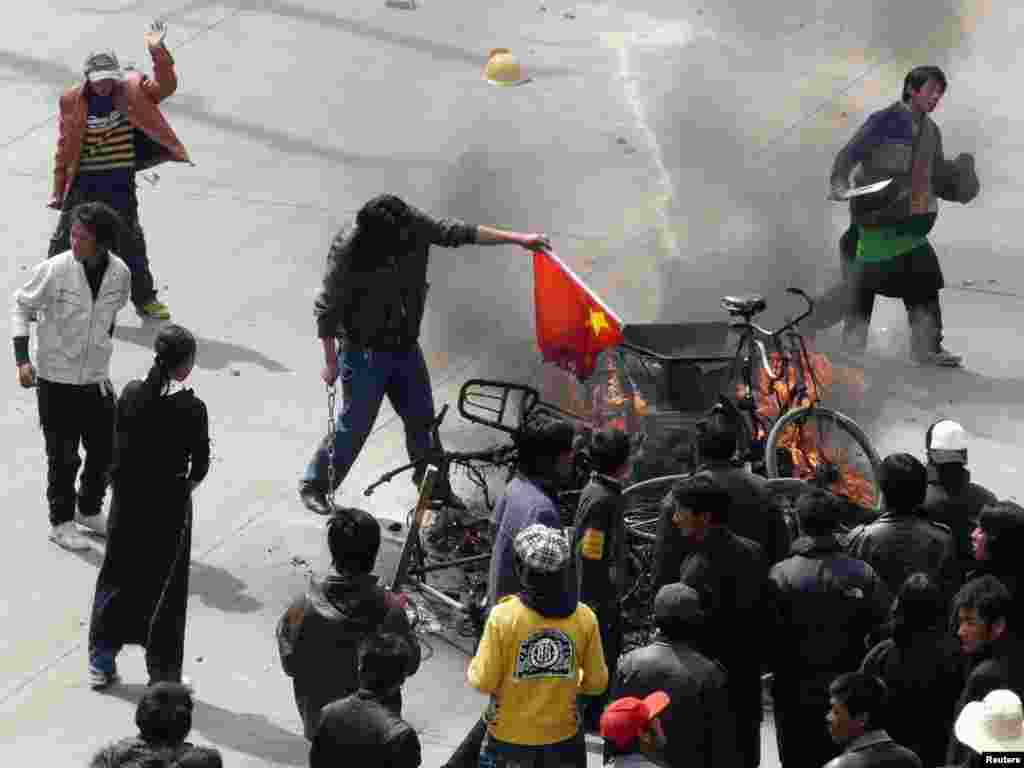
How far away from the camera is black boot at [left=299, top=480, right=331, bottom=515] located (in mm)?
10477

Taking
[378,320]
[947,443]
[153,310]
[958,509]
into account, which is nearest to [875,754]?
[958,509]

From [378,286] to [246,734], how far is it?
2.28m

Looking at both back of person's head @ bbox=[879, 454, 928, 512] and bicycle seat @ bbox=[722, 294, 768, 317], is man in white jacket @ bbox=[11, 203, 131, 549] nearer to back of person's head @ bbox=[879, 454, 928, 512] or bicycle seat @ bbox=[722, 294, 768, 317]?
bicycle seat @ bbox=[722, 294, 768, 317]

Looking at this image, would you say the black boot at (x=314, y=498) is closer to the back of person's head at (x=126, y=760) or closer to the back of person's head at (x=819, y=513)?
the back of person's head at (x=819, y=513)

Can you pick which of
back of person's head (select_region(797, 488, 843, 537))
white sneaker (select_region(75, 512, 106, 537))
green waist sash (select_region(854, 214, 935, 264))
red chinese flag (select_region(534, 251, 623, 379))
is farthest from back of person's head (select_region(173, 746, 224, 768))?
green waist sash (select_region(854, 214, 935, 264))

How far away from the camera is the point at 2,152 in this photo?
582 inches

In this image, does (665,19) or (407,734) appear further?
(665,19)

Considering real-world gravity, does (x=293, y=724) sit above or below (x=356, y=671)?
below

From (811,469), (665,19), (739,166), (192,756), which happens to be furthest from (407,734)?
(665,19)

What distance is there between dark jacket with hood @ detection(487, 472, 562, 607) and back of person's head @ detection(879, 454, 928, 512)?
47.2 inches

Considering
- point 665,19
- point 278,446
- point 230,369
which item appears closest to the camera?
point 278,446

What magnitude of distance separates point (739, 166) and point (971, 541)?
6.83 metres

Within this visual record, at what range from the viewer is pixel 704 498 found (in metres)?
7.79

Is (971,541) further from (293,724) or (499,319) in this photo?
(499,319)
